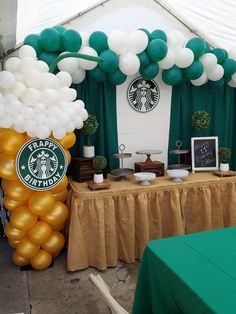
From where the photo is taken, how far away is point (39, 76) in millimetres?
2074

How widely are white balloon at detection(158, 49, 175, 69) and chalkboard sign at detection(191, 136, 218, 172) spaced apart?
0.78 meters

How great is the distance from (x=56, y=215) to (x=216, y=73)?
206 cm

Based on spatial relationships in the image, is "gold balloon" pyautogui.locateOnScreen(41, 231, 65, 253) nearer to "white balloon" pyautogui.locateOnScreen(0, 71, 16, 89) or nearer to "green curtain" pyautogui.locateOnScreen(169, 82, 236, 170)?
"white balloon" pyautogui.locateOnScreen(0, 71, 16, 89)

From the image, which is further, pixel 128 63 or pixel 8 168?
pixel 128 63

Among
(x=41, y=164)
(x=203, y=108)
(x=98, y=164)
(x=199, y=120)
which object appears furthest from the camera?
(x=203, y=108)

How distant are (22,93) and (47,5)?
856 mm

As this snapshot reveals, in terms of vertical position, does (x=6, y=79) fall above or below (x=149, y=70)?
below

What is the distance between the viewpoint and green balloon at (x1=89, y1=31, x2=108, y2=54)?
2543 millimetres

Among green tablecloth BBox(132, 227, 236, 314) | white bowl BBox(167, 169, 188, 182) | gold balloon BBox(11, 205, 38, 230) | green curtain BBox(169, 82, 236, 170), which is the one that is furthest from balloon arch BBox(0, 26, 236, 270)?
green tablecloth BBox(132, 227, 236, 314)

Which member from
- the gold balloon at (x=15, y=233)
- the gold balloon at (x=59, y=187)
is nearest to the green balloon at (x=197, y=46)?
the gold balloon at (x=59, y=187)

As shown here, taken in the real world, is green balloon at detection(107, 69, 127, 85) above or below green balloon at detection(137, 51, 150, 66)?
below

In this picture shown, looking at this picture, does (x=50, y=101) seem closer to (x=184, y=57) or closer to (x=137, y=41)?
(x=137, y=41)

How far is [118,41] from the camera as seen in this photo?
2.54m

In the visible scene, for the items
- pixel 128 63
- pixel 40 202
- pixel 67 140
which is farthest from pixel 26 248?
pixel 128 63
